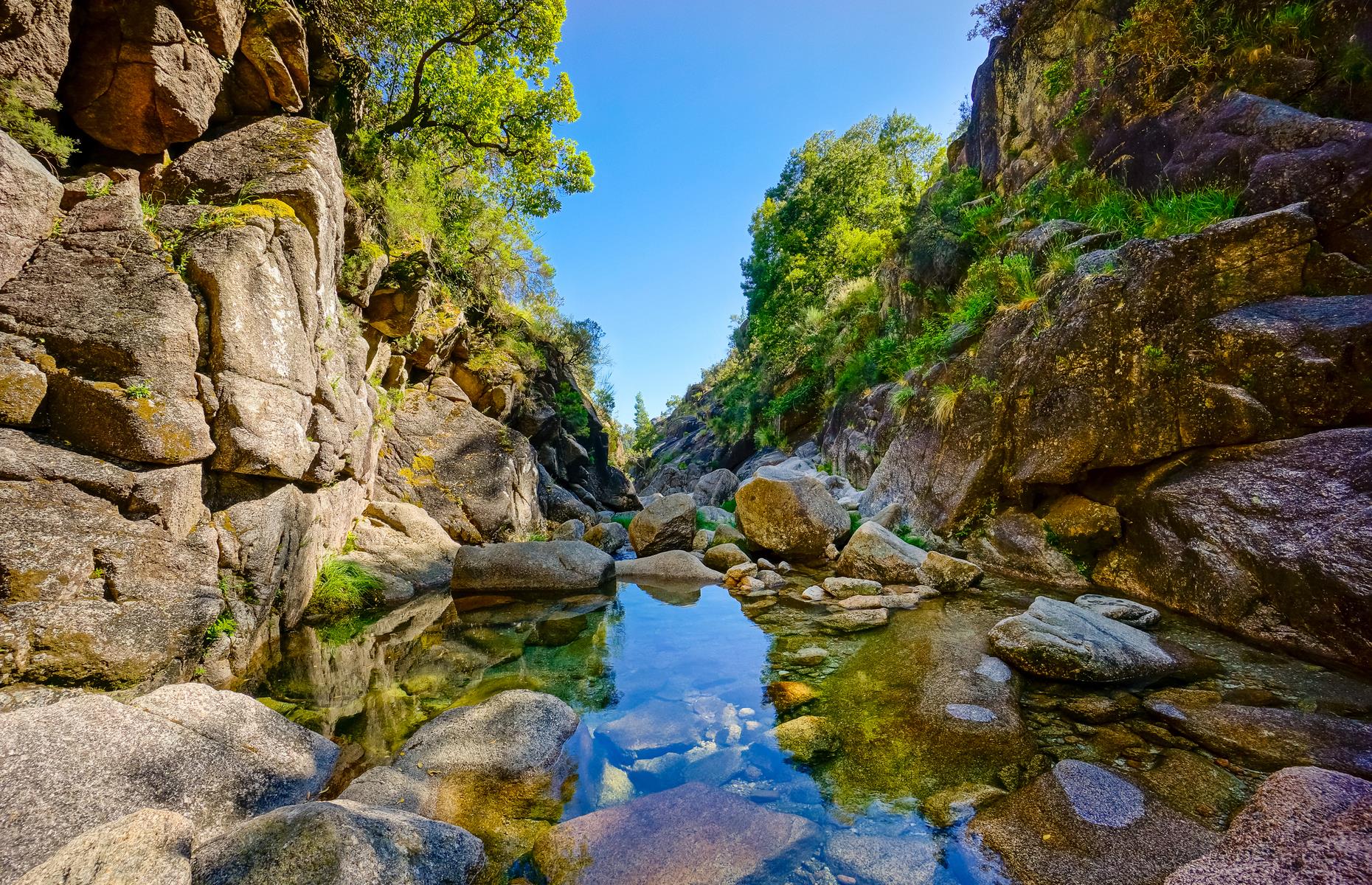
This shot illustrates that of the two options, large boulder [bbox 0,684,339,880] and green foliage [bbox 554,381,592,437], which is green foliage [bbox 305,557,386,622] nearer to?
large boulder [bbox 0,684,339,880]

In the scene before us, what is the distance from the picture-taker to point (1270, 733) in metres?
3.35

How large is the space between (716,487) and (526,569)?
1325 centimetres

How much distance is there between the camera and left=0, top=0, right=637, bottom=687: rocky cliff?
3852 mm

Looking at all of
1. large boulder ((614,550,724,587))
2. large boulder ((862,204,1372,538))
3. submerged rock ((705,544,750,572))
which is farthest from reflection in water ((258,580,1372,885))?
submerged rock ((705,544,750,572))

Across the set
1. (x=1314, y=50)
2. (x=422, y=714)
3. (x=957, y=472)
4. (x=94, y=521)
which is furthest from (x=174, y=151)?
(x=1314, y=50)

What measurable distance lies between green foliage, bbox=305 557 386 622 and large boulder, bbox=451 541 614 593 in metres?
1.48

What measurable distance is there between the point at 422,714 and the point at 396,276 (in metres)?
9.33

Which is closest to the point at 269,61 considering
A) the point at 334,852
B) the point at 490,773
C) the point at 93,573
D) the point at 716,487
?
the point at 93,573

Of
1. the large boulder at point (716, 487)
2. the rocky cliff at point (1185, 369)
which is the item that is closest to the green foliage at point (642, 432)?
the large boulder at point (716, 487)

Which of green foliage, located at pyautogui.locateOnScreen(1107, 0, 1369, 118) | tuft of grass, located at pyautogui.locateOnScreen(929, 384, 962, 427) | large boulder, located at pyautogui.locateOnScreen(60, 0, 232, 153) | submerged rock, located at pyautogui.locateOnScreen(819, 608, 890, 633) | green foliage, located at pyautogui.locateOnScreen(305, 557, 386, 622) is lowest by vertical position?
submerged rock, located at pyautogui.locateOnScreen(819, 608, 890, 633)

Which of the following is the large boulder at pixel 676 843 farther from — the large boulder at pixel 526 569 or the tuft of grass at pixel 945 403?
the tuft of grass at pixel 945 403

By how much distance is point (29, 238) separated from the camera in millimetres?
4555

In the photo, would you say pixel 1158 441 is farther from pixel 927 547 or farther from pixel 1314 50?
pixel 1314 50

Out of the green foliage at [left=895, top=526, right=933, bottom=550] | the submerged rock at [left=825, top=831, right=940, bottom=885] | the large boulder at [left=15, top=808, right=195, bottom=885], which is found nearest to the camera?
the large boulder at [left=15, top=808, right=195, bottom=885]
